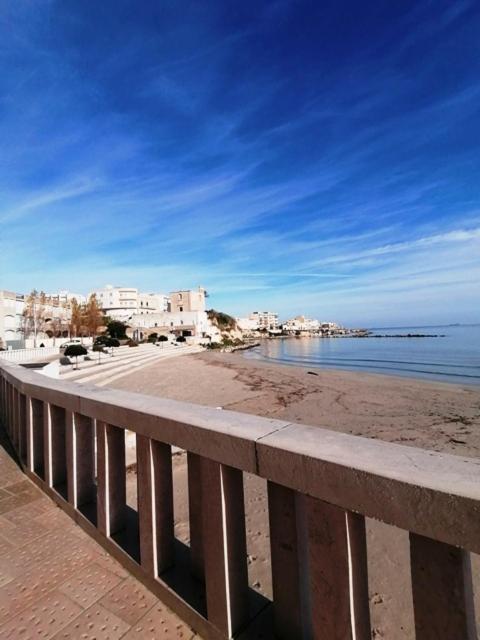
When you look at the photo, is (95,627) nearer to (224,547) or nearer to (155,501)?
(155,501)

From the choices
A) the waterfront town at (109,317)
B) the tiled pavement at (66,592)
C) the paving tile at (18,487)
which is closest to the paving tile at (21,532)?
the tiled pavement at (66,592)

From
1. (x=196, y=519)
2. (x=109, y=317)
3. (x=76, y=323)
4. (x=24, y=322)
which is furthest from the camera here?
(x=109, y=317)

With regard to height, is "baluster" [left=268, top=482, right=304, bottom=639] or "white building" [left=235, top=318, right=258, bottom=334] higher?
"white building" [left=235, top=318, right=258, bottom=334]

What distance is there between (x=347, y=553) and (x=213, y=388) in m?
14.8

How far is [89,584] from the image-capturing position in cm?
202

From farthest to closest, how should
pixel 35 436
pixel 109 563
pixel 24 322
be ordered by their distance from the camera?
pixel 24 322
pixel 35 436
pixel 109 563

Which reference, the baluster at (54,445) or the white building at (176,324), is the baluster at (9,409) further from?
the white building at (176,324)

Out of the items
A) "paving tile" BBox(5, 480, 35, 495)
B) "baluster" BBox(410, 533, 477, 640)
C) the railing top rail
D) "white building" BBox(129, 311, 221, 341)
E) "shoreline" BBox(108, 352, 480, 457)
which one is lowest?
"shoreline" BBox(108, 352, 480, 457)

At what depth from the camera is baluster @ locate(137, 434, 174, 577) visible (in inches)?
75.7

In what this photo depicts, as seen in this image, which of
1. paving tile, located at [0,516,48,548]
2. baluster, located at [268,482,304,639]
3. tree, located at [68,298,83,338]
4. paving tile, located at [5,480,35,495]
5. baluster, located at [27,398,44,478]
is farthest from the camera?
tree, located at [68,298,83,338]

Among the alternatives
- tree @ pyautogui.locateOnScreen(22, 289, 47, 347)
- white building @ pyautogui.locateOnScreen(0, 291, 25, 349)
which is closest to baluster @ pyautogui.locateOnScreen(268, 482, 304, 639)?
white building @ pyautogui.locateOnScreen(0, 291, 25, 349)

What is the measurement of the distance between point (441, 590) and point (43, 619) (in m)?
1.89

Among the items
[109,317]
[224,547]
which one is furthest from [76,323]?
[224,547]

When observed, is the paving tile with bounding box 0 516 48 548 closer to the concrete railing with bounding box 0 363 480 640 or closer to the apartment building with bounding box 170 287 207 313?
the concrete railing with bounding box 0 363 480 640
